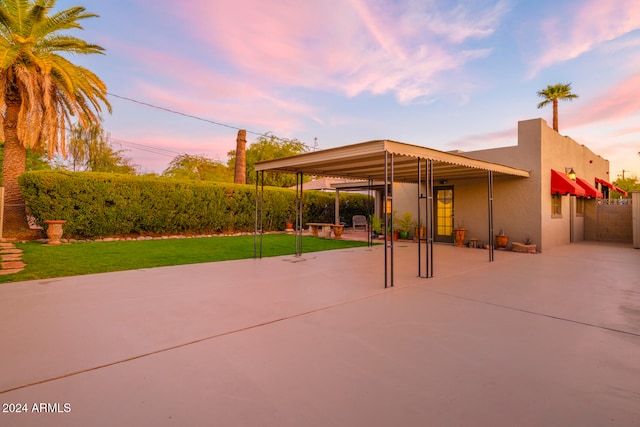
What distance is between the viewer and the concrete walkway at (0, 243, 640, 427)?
2.12 metres

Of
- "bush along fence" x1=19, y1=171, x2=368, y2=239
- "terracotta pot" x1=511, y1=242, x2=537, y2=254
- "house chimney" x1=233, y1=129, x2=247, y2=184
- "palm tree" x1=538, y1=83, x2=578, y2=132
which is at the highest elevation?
"palm tree" x1=538, y1=83, x2=578, y2=132

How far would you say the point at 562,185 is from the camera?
435 inches

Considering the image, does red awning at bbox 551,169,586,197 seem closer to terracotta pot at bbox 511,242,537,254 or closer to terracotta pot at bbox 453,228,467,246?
terracotta pot at bbox 511,242,537,254

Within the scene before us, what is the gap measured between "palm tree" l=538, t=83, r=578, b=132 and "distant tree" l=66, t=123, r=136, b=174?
3069 cm

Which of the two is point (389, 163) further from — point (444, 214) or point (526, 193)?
point (444, 214)

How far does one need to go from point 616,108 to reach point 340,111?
1219 cm

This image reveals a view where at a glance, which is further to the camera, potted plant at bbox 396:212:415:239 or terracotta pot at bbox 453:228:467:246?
potted plant at bbox 396:212:415:239

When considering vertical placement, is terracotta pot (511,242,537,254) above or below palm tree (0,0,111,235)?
below

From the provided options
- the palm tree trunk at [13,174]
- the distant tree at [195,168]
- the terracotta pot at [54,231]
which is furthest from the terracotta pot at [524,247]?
the distant tree at [195,168]

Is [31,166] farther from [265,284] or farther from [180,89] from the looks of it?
[265,284]

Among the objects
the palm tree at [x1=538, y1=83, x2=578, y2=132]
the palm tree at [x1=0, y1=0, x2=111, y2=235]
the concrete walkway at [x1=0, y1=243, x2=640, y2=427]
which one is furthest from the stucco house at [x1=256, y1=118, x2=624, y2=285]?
the palm tree at [x1=538, y1=83, x2=578, y2=132]

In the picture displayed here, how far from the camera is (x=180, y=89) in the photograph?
15164 millimetres

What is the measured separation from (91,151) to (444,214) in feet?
83.9

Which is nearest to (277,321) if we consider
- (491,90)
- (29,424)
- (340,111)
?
(29,424)
